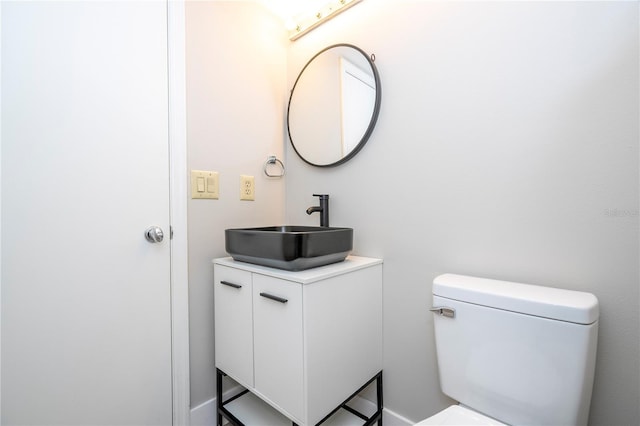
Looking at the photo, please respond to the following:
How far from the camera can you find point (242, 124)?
1.41m

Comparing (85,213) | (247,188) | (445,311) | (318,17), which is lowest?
(445,311)

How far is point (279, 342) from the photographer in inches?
38.8

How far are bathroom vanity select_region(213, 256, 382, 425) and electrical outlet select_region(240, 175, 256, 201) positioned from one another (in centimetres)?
33

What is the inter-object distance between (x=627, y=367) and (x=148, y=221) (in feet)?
5.14

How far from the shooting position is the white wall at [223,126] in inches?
49.0

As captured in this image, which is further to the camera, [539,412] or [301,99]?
[301,99]

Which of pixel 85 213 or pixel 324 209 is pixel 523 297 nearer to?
pixel 324 209

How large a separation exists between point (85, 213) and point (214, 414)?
101cm

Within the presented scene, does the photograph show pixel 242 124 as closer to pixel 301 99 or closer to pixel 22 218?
pixel 301 99

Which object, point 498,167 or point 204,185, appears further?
point 204,185

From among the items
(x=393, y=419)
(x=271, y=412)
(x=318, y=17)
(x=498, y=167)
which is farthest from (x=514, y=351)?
(x=318, y=17)

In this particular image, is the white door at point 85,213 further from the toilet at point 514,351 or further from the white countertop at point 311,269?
the toilet at point 514,351

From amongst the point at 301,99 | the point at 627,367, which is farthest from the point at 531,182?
the point at 301,99

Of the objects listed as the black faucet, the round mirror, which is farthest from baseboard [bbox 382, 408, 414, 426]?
the round mirror
